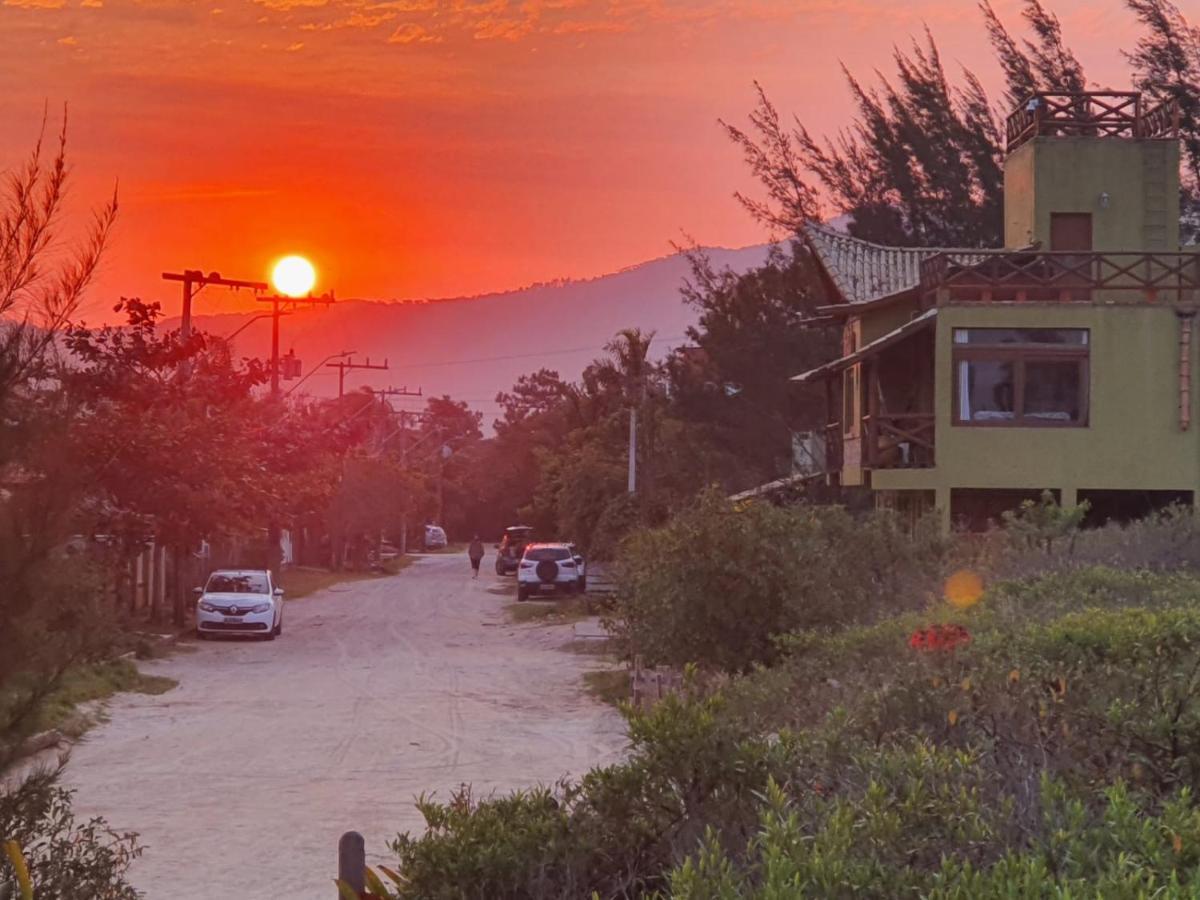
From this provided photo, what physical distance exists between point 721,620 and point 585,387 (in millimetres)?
52652

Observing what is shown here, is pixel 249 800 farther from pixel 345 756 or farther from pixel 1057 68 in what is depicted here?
pixel 1057 68

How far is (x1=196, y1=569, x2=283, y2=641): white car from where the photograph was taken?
3372 centimetres

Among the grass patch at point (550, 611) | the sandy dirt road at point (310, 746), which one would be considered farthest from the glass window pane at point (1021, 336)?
the grass patch at point (550, 611)

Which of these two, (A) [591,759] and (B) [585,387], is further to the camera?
(B) [585,387]

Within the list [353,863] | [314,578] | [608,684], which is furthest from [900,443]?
[314,578]

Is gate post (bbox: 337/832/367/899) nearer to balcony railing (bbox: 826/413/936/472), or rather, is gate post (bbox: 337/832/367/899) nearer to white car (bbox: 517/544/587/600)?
balcony railing (bbox: 826/413/936/472)

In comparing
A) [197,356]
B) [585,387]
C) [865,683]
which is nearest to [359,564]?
[585,387]

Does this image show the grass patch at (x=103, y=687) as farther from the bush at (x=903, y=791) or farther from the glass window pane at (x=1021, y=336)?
the glass window pane at (x=1021, y=336)

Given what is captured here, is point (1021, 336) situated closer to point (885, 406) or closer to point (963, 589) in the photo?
point (885, 406)

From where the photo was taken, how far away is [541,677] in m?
26.5

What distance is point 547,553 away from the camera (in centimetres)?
4644

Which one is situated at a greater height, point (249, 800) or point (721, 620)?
point (721, 620)

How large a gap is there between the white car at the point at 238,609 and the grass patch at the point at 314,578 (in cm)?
1457

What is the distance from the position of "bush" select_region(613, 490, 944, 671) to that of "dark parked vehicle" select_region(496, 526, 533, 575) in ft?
142
